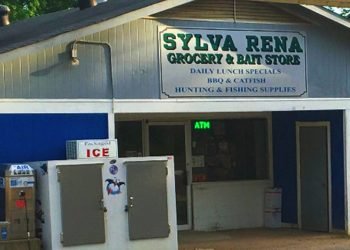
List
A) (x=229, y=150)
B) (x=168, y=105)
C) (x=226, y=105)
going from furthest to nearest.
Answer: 1. (x=229, y=150)
2. (x=226, y=105)
3. (x=168, y=105)

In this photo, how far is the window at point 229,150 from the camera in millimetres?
13789

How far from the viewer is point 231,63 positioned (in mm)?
11320

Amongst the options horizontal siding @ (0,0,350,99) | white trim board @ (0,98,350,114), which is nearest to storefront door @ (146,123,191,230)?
white trim board @ (0,98,350,114)

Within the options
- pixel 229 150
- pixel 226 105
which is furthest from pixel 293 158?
pixel 226 105

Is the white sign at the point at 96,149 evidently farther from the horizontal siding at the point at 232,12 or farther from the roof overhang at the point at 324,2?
the roof overhang at the point at 324,2

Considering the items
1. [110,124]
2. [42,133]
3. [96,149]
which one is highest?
[110,124]

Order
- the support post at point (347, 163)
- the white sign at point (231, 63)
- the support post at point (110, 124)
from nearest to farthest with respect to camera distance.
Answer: the support post at point (110, 124)
the white sign at point (231, 63)
the support post at point (347, 163)

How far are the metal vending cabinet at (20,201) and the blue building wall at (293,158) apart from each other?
598 centimetres

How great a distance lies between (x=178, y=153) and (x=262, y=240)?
2.50m

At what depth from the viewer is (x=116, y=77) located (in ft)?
34.3

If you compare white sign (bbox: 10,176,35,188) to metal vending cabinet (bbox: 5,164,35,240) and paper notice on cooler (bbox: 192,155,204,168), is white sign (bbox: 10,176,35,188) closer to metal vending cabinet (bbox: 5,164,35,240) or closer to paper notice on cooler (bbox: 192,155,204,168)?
metal vending cabinet (bbox: 5,164,35,240)

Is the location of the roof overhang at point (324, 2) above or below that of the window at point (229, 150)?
above

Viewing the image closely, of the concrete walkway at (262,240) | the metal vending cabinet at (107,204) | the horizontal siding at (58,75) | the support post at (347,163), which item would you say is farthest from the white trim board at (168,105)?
the concrete walkway at (262,240)

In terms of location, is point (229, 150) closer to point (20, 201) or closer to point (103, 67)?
point (103, 67)
